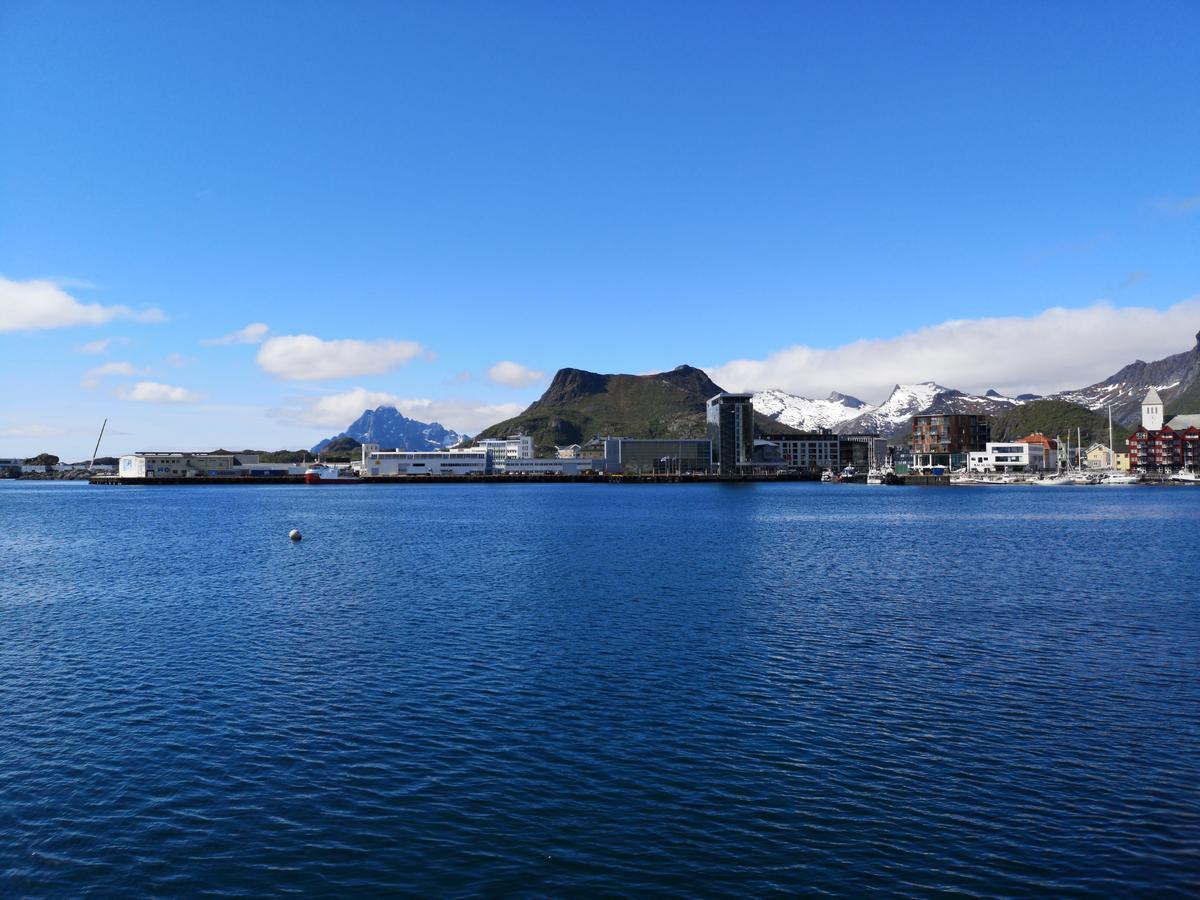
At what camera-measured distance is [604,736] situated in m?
23.2

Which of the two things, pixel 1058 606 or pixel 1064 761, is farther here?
pixel 1058 606

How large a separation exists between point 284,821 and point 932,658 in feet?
82.3

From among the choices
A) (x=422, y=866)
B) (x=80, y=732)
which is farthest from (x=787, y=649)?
(x=80, y=732)

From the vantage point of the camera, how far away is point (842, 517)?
11988 cm

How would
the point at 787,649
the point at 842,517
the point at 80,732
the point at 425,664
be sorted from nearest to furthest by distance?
the point at 80,732, the point at 425,664, the point at 787,649, the point at 842,517

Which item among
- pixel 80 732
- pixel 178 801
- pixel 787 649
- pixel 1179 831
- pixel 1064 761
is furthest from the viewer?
pixel 787 649

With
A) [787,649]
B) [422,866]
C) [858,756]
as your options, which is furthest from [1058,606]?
[422,866]

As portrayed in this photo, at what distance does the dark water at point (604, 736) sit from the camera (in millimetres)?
16000

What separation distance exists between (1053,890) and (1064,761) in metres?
7.23

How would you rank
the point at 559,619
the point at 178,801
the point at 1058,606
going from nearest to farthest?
the point at 178,801 < the point at 559,619 < the point at 1058,606

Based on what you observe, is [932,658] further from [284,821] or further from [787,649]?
[284,821]

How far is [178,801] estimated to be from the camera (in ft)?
62.4

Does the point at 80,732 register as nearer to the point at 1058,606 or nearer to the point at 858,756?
the point at 858,756

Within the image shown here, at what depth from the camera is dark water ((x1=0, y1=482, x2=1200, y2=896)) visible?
52.5 feet
